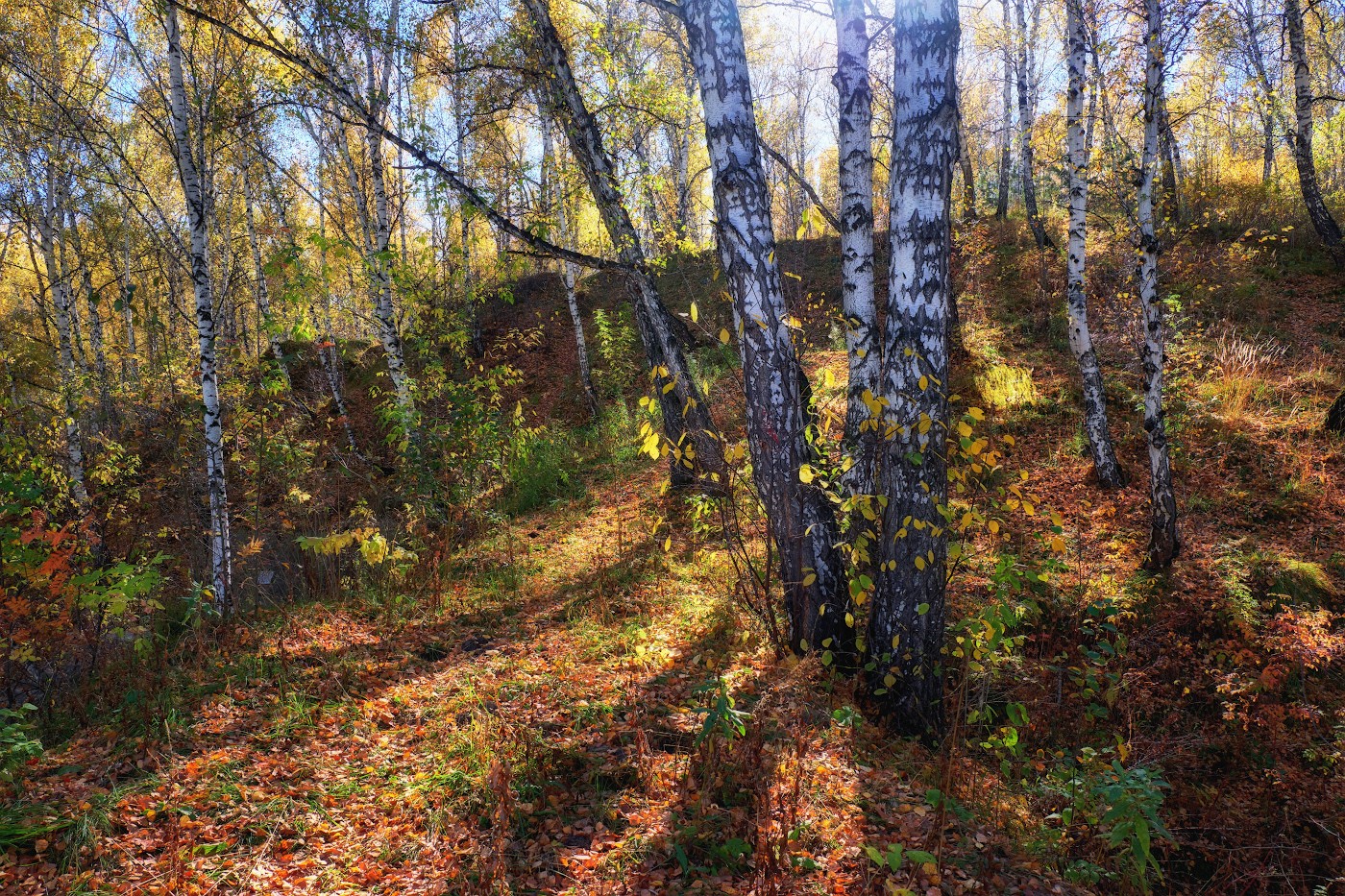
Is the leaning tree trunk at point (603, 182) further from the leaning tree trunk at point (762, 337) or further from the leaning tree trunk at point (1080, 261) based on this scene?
the leaning tree trunk at point (1080, 261)

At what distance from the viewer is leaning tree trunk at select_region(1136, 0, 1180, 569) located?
5.54 m

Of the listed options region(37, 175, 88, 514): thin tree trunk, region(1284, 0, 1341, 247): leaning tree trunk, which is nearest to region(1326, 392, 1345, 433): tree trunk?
region(1284, 0, 1341, 247): leaning tree trunk

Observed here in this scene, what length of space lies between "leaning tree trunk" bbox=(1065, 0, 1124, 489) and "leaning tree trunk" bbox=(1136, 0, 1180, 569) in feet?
3.96

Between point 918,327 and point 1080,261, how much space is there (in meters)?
5.20

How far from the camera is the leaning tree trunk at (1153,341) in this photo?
5.54 meters

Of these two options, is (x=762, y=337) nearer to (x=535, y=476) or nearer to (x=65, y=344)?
(x=535, y=476)

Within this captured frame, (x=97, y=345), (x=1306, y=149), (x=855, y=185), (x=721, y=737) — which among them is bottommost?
(x=721, y=737)

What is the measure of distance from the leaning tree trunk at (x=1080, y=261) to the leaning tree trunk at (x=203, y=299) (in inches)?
348

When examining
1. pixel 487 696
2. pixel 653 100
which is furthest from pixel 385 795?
pixel 653 100

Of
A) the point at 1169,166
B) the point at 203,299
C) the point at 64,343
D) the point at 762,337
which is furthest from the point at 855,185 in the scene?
the point at 64,343

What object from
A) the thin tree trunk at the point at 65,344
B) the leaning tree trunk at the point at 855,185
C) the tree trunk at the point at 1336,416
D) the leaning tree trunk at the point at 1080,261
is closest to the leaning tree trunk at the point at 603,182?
the leaning tree trunk at the point at 855,185

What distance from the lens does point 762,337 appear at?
3.91m

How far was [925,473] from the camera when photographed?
345 cm

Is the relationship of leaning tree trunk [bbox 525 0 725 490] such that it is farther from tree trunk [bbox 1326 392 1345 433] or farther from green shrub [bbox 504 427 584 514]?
tree trunk [bbox 1326 392 1345 433]
